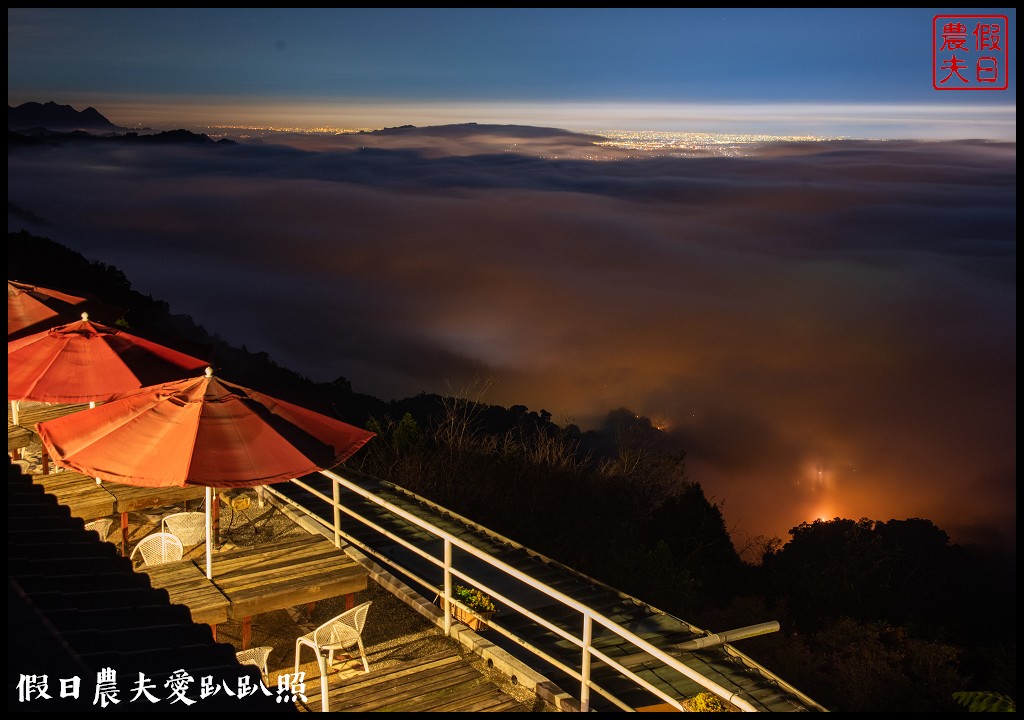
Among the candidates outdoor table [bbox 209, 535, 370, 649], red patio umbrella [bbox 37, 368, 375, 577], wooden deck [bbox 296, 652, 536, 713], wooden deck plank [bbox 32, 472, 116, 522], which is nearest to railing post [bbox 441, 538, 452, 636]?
wooden deck [bbox 296, 652, 536, 713]

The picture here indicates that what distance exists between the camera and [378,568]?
7809mm

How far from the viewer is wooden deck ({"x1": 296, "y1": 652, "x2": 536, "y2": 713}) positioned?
225 inches

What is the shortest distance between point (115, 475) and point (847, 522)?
3078 centimetres

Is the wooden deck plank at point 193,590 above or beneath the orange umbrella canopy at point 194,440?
beneath

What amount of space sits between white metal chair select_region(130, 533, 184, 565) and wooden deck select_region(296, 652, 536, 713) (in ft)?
8.27

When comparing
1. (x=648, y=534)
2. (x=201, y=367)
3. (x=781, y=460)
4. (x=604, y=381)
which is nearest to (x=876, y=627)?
(x=648, y=534)

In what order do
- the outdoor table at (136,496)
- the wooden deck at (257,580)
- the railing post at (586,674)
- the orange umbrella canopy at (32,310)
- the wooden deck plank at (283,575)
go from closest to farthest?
the railing post at (586,674), the wooden deck at (257,580), the wooden deck plank at (283,575), the outdoor table at (136,496), the orange umbrella canopy at (32,310)

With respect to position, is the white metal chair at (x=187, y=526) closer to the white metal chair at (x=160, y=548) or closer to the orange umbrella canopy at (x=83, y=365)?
the white metal chair at (x=160, y=548)

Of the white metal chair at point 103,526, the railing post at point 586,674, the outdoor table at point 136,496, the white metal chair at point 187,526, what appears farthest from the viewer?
the white metal chair at point 103,526

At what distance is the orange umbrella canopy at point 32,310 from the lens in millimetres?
11344

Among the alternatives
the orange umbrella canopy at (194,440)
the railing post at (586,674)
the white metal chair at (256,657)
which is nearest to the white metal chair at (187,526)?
the orange umbrella canopy at (194,440)

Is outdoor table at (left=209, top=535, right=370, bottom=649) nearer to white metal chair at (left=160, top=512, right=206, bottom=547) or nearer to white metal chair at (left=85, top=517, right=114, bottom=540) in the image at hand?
white metal chair at (left=160, top=512, right=206, bottom=547)

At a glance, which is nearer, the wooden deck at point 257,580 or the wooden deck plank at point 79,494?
the wooden deck at point 257,580

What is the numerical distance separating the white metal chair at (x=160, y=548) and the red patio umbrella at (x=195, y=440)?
1.17 m
